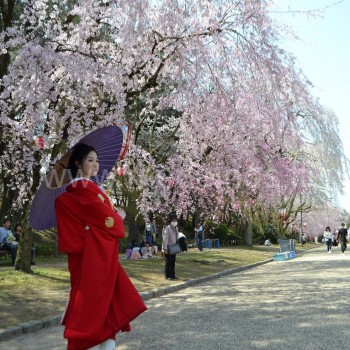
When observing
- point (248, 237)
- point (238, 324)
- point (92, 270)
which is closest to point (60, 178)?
point (92, 270)

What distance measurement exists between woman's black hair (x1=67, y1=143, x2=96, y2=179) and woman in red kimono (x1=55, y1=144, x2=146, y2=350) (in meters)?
0.19

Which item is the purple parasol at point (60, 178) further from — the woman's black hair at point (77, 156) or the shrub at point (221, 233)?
the shrub at point (221, 233)

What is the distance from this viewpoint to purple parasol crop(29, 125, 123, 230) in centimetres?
468

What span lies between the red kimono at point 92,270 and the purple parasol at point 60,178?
68 cm

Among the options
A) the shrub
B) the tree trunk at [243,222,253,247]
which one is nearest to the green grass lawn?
the tree trunk at [243,222,253,247]

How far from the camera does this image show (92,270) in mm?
3855

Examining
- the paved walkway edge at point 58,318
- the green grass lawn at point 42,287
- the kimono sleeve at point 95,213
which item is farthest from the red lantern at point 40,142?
the kimono sleeve at point 95,213

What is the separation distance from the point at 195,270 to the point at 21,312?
30.7 feet

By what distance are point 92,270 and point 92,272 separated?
0.01 meters

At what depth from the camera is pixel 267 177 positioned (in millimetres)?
23156

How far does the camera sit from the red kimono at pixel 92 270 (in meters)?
3.80

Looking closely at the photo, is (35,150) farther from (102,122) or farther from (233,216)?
(233,216)

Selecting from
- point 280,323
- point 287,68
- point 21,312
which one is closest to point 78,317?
point 280,323

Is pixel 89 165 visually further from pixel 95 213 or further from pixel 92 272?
pixel 92 272
